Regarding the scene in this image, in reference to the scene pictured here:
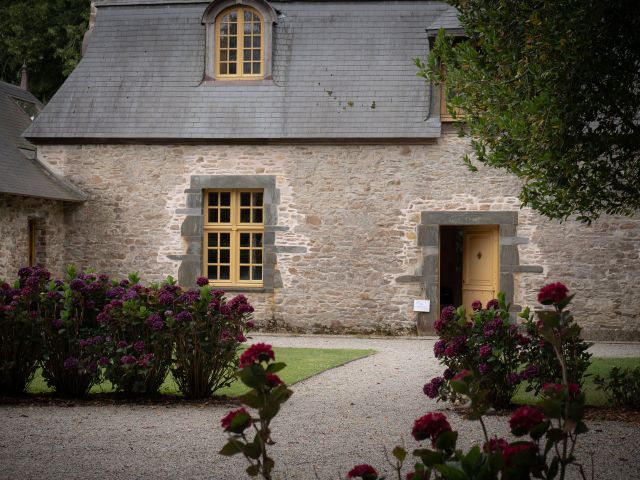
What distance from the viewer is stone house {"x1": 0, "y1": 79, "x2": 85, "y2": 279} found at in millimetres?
12523

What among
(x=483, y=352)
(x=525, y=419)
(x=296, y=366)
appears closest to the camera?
(x=525, y=419)

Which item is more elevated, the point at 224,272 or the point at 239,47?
the point at 239,47

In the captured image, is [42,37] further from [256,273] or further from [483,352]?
[483,352]

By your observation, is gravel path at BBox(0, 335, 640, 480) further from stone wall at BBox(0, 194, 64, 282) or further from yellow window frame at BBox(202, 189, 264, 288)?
stone wall at BBox(0, 194, 64, 282)

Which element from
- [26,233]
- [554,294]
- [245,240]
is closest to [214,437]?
[554,294]

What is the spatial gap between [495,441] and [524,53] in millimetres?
4826

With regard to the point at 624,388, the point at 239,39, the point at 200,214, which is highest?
the point at 239,39

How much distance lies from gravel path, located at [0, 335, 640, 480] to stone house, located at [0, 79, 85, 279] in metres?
6.28

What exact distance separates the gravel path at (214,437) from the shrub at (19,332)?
0.40m

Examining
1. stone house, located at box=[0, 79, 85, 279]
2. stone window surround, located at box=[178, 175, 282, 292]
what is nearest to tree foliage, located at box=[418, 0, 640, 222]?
stone window surround, located at box=[178, 175, 282, 292]

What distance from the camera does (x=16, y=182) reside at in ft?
40.8

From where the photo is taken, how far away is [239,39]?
1395 cm

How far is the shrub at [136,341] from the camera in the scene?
6.91 meters

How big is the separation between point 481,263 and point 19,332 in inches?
350
